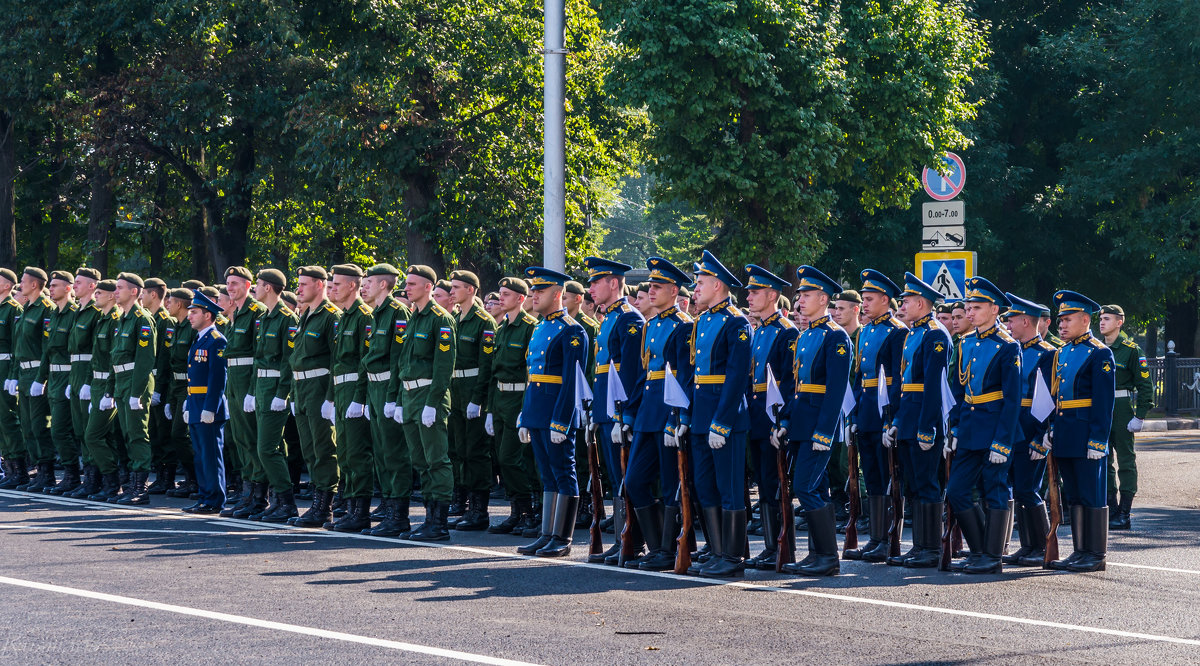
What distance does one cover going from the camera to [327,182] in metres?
26.2

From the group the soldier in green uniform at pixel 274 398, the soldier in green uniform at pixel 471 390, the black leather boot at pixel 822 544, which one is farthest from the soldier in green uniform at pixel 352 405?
the black leather boot at pixel 822 544

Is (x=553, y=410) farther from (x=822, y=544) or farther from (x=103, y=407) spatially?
(x=103, y=407)

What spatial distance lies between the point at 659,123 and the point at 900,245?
36.7ft

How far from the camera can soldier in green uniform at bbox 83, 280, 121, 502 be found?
44.0 feet

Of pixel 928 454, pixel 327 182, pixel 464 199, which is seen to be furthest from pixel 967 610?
pixel 327 182

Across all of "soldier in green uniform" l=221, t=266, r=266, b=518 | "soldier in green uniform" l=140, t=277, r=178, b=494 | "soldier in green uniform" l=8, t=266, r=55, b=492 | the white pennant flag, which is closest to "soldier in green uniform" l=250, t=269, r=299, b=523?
"soldier in green uniform" l=221, t=266, r=266, b=518

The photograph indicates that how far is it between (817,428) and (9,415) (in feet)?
30.8

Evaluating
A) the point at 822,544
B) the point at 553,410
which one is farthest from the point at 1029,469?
the point at 553,410

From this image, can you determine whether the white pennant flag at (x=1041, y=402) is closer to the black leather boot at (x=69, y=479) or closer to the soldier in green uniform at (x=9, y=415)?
the black leather boot at (x=69, y=479)

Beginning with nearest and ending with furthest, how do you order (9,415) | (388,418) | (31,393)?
(388,418)
(31,393)
(9,415)

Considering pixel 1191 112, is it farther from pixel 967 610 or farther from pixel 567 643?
pixel 567 643

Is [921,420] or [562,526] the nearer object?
[921,420]

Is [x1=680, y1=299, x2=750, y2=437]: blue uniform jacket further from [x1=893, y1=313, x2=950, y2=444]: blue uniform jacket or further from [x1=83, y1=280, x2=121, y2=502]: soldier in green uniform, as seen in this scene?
[x1=83, y1=280, x2=121, y2=502]: soldier in green uniform

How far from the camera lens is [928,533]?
32.5ft
